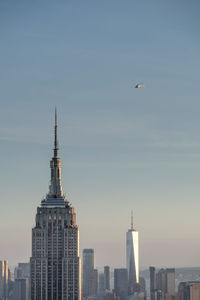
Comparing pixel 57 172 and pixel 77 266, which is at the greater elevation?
pixel 57 172

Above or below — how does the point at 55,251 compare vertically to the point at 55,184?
below

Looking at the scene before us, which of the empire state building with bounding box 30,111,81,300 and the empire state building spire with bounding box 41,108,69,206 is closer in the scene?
the empire state building with bounding box 30,111,81,300

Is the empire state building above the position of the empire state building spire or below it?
below

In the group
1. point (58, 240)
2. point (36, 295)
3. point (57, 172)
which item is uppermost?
point (57, 172)

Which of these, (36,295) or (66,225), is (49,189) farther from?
(36,295)

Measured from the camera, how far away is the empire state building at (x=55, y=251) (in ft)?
435

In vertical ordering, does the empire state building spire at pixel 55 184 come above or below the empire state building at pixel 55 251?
above

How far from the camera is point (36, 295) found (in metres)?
133

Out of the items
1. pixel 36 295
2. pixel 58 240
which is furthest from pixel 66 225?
pixel 36 295

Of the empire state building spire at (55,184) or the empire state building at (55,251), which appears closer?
the empire state building at (55,251)

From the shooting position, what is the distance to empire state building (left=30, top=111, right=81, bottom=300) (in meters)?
132

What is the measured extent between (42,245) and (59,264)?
398cm

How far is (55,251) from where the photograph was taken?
438 ft

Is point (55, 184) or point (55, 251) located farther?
point (55, 184)
